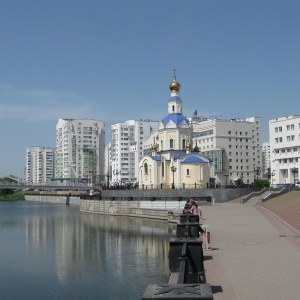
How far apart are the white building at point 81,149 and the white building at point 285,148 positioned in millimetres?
83674

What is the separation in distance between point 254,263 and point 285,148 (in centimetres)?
6154

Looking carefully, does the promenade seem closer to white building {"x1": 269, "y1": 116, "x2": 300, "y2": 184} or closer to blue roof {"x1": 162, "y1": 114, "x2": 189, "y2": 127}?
blue roof {"x1": 162, "y1": 114, "x2": 189, "y2": 127}

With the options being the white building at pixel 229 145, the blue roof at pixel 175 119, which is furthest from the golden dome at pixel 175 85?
the white building at pixel 229 145

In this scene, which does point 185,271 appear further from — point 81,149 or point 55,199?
point 81,149

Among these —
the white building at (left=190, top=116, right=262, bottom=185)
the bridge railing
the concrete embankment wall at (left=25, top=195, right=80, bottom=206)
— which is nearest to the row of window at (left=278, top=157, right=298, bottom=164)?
the white building at (left=190, top=116, right=262, bottom=185)

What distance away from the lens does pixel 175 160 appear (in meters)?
62.0

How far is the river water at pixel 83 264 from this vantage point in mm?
16391

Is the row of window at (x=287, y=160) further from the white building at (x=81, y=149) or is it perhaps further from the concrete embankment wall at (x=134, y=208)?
the white building at (x=81, y=149)

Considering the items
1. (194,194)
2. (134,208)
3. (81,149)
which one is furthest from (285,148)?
(81,149)

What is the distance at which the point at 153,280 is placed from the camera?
686 inches

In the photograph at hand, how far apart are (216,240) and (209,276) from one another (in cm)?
807

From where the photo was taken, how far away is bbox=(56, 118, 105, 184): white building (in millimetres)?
153625

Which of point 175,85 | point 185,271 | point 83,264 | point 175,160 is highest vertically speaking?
point 175,85

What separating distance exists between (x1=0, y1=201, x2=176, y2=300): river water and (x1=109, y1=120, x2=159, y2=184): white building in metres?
89.4
